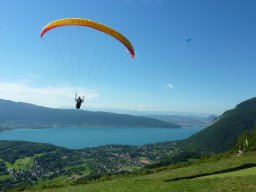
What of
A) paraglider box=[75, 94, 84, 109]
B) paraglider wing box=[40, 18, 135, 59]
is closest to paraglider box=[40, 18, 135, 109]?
paraglider wing box=[40, 18, 135, 59]

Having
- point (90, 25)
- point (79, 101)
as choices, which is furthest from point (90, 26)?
point (79, 101)

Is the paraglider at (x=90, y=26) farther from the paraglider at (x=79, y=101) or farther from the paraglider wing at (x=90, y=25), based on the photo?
the paraglider at (x=79, y=101)

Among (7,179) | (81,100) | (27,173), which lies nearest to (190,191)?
(81,100)

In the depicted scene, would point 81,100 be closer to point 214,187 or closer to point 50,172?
point 214,187

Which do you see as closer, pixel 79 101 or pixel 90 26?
pixel 90 26

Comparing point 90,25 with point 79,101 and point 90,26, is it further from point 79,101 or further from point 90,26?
point 79,101

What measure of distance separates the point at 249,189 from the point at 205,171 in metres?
12.7

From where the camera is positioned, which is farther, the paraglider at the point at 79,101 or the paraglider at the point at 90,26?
the paraglider at the point at 79,101

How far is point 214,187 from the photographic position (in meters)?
22.3

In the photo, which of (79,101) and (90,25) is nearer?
(90,25)

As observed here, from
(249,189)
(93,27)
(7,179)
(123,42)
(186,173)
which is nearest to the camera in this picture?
(249,189)

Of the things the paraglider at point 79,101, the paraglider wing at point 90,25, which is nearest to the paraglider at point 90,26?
the paraglider wing at point 90,25

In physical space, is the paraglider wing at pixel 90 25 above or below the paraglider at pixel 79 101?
above

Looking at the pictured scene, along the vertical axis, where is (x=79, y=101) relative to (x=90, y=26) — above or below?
below
